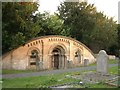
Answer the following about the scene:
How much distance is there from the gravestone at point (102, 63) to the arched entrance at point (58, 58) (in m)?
8.88

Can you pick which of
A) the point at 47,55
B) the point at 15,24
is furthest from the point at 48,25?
the point at 15,24

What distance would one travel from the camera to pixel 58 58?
2909 centimetres

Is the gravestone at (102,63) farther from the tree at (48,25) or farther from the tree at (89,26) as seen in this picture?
the tree at (89,26)

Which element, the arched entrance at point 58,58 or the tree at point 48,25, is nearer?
the arched entrance at point 58,58

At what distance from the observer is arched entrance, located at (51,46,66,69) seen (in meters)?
28.7

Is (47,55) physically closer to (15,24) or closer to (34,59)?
(34,59)

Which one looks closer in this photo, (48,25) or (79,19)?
(48,25)

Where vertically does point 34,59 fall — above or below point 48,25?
below

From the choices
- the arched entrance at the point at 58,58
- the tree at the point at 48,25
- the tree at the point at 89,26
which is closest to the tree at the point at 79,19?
the tree at the point at 89,26

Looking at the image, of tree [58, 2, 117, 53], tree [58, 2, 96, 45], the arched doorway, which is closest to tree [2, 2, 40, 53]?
the arched doorway

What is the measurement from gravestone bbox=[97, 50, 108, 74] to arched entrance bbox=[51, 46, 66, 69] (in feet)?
29.1

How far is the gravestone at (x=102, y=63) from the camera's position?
19.8 metres

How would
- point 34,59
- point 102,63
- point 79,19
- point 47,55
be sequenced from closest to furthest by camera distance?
point 102,63
point 34,59
point 47,55
point 79,19

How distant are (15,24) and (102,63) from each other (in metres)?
8.34
